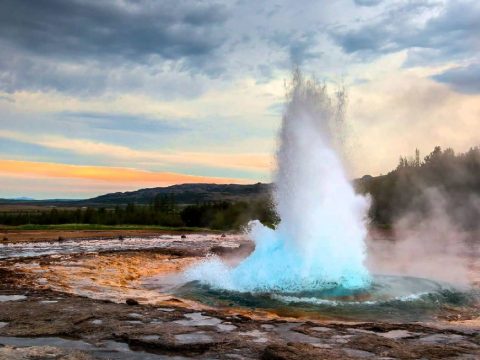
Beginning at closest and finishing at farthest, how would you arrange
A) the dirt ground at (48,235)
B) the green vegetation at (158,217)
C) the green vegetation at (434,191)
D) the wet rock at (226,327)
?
the wet rock at (226,327)
the dirt ground at (48,235)
the green vegetation at (434,191)
the green vegetation at (158,217)

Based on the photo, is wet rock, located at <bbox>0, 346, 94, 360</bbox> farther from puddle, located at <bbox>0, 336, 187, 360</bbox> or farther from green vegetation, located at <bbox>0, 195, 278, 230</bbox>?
green vegetation, located at <bbox>0, 195, 278, 230</bbox>

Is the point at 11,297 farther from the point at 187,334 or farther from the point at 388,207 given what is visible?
the point at 388,207

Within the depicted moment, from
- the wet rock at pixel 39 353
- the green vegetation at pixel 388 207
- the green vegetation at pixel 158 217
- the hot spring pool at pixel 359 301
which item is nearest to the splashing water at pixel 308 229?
the hot spring pool at pixel 359 301

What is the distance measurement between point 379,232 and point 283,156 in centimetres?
3430

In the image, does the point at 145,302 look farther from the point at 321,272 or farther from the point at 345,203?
the point at 345,203

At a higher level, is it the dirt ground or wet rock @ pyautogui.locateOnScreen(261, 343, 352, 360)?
wet rock @ pyautogui.locateOnScreen(261, 343, 352, 360)

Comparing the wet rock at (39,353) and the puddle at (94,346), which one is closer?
the wet rock at (39,353)

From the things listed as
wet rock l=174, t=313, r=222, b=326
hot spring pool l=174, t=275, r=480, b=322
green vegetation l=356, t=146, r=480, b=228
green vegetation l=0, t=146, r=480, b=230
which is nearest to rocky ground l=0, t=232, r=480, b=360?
wet rock l=174, t=313, r=222, b=326

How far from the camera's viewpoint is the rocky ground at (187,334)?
6551 millimetres

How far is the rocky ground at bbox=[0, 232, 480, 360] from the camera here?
655 cm

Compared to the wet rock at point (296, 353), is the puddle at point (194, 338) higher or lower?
lower

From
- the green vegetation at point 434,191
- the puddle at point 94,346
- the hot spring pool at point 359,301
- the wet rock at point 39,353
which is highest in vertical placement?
the green vegetation at point 434,191

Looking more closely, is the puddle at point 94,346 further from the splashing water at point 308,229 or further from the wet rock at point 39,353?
the splashing water at point 308,229

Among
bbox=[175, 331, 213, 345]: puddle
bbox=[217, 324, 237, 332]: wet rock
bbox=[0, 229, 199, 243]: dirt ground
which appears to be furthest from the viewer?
bbox=[0, 229, 199, 243]: dirt ground
